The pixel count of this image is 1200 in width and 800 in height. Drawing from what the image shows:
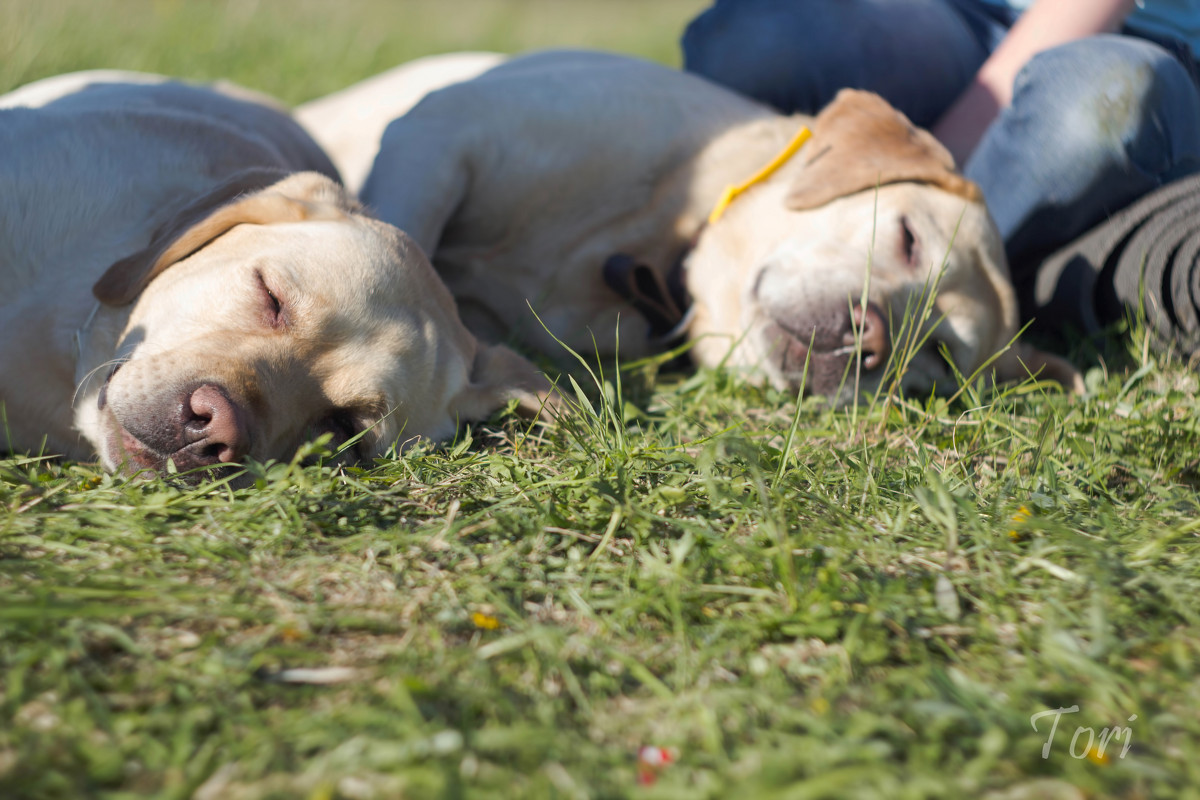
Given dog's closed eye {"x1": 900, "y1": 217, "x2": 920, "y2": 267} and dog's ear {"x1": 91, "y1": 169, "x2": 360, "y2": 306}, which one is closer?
dog's ear {"x1": 91, "y1": 169, "x2": 360, "y2": 306}

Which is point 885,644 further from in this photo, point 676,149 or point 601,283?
point 676,149

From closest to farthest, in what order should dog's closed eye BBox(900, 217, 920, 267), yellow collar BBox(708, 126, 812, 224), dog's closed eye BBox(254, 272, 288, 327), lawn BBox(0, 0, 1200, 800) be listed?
lawn BBox(0, 0, 1200, 800)
dog's closed eye BBox(254, 272, 288, 327)
dog's closed eye BBox(900, 217, 920, 267)
yellow collar BBox(708, 126, 812, 224)

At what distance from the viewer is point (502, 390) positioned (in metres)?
2.67

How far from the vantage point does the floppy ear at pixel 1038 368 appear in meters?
3.22

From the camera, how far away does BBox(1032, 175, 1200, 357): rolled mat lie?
3350 millimetres

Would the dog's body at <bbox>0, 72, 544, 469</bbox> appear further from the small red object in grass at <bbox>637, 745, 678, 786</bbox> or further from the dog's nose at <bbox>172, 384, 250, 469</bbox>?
the small red object in grass at <bbox>637, 745, 678, 786</bbox>

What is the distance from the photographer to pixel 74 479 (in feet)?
6.65

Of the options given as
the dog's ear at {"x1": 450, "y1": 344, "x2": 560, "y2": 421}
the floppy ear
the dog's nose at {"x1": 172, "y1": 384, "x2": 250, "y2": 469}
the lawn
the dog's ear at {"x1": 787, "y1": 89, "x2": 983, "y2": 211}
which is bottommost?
the floppy ear

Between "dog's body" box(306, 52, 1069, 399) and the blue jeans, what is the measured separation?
15.8 inches

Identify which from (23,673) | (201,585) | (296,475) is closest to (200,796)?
(23,673)

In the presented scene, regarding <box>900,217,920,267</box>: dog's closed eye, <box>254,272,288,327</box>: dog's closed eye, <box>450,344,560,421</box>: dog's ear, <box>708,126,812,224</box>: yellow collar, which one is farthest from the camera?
<box>708,126,812,224</box>: yellow collar

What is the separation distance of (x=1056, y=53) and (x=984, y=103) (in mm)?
631

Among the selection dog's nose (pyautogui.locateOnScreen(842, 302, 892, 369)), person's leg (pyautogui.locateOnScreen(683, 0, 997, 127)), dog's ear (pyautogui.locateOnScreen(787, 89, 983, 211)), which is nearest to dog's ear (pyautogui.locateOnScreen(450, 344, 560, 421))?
dog's nose (pyautogui.locateOnScreen(842, 302, 892, 369))

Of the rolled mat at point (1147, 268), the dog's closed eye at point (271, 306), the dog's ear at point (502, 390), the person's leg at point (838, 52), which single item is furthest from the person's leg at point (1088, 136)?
the dog's closed eye at point (271, 306)
